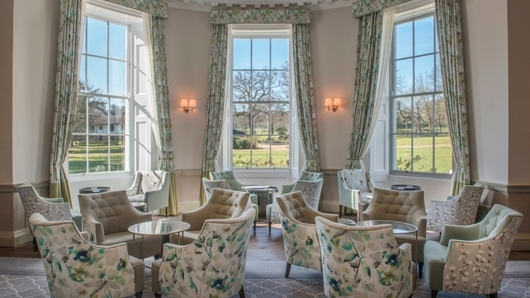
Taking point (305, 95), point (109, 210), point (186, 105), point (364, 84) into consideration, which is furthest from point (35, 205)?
point (364, 84)

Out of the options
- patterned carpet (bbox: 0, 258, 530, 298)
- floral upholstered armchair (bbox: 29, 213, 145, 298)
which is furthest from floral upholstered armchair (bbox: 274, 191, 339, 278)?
floral upholstered armchair (bbox: 29, 213, 145, 298)

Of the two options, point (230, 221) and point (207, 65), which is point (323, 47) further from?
point (230, 221)

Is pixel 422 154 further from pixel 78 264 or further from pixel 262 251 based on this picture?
pixel 78 264

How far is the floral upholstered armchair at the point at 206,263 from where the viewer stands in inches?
133

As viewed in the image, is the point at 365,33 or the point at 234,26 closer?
the point at 365,33

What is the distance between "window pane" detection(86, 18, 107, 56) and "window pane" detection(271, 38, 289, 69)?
11.6 ft

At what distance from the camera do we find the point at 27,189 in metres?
5.41

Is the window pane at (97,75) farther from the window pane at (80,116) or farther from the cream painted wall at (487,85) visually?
the cream painted wall at (487,85)

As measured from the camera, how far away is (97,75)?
301 inches

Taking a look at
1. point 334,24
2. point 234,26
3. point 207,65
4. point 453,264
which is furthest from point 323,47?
point 453,264

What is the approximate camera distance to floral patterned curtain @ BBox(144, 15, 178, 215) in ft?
25.8

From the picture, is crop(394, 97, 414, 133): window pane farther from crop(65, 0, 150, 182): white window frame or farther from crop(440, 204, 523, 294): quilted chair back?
crop(65, 0, 150, 182): white window frame

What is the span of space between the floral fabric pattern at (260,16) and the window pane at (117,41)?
73.8 inches

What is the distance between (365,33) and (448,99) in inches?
90.0
